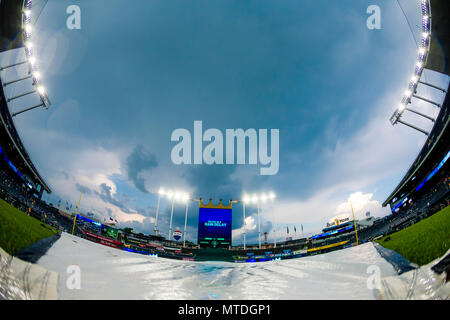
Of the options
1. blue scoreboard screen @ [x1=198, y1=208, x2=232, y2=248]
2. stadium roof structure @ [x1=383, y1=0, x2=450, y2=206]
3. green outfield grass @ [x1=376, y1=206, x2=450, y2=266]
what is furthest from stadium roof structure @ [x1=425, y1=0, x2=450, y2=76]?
blue scoreboard screen @ [x1=198, y1=208, x2=232, y2=248]

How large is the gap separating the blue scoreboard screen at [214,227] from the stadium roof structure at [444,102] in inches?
858

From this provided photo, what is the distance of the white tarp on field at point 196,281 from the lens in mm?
1743

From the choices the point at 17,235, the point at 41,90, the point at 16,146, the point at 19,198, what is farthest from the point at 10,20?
the point at 19,198

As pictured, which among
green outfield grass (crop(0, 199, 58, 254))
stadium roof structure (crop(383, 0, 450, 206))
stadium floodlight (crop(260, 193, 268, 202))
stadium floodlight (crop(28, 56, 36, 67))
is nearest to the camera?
green outfield grass (crop(0, 199, 58, 254))

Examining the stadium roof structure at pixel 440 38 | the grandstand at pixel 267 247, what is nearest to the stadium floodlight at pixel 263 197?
the grandstand at pixel 267 247

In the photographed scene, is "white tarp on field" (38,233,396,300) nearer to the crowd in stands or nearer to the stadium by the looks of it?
the stadium

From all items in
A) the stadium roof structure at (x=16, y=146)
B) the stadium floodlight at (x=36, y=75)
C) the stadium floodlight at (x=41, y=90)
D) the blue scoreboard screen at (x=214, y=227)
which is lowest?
the blue scoreboard screen at (x=214, y=227)

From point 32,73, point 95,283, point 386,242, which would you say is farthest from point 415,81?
point 32,73

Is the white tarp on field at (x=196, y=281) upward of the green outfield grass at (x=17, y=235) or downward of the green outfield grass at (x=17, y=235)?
downward

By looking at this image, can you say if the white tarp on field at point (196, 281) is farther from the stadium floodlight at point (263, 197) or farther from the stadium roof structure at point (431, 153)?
the stadium floodlight at point (263, 197)

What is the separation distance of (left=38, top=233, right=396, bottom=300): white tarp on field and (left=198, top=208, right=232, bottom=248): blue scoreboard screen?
21990 mm

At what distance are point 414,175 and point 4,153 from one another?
53.8 metres

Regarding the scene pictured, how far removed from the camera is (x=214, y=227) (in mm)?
Result: 23750

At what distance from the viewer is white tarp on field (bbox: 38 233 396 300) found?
174 centimetres
